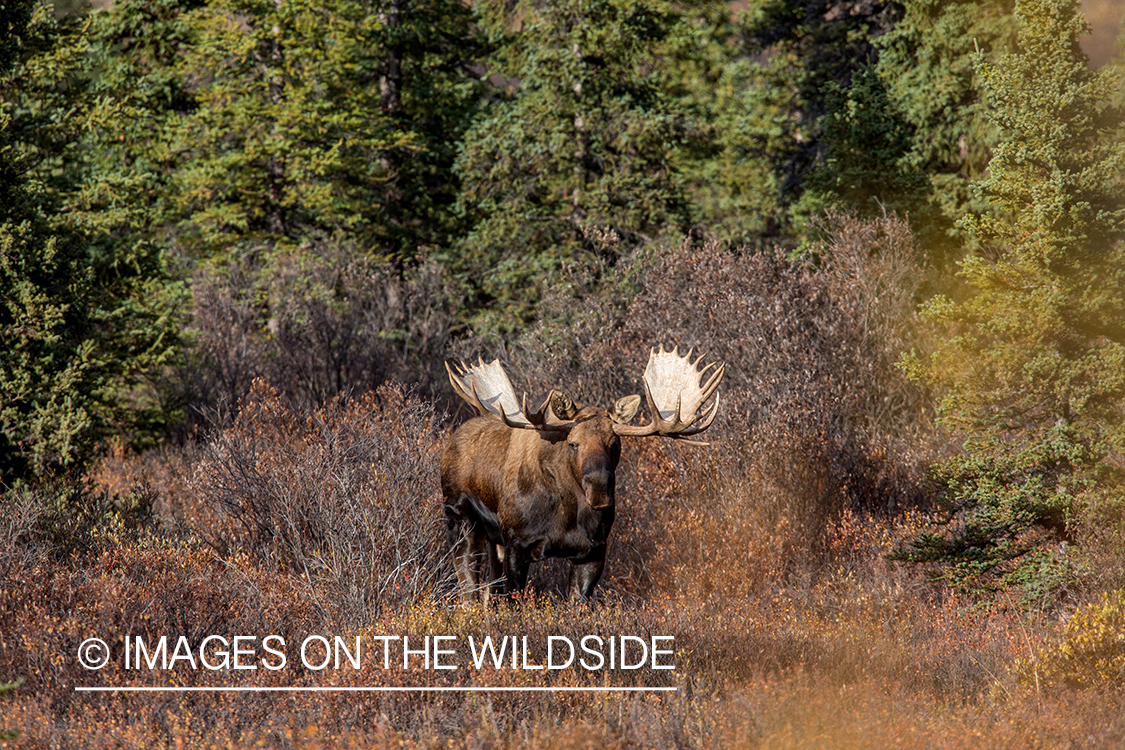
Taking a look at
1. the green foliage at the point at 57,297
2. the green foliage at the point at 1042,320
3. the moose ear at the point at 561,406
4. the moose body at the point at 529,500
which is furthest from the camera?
the green foliage at the point at 57,297

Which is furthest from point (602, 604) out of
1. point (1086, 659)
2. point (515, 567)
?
point (1086, 659)

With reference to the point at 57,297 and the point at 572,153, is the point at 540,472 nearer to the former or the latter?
the point at 57,297

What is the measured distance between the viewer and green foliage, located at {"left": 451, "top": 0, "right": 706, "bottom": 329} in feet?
66.8

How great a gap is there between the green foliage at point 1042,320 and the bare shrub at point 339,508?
418 centimetres

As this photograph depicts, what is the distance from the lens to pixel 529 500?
26.2 ft

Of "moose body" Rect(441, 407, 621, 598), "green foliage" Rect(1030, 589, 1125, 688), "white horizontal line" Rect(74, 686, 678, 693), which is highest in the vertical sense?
"moose body" Rect(441, 407, 621, 598)

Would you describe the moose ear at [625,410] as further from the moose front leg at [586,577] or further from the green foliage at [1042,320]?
the green foliage at [1042,320]

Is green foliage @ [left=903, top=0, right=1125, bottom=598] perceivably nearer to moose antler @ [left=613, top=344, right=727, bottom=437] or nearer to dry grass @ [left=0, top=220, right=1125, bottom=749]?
dry grass @ [left=0, top=220, right=1125, bottom=749]

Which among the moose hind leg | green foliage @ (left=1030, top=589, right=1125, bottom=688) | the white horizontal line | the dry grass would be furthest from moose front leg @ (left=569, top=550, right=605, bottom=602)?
green foliage @ (left=1030, top=589, right=1125, bottom=688)

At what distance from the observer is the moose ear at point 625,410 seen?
307 inches

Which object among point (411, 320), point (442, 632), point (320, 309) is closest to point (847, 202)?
point (411, 320)

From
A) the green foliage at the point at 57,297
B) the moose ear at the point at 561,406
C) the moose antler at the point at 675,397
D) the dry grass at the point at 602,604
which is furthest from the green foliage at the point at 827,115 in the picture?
the green foliage at the point at 57,297
